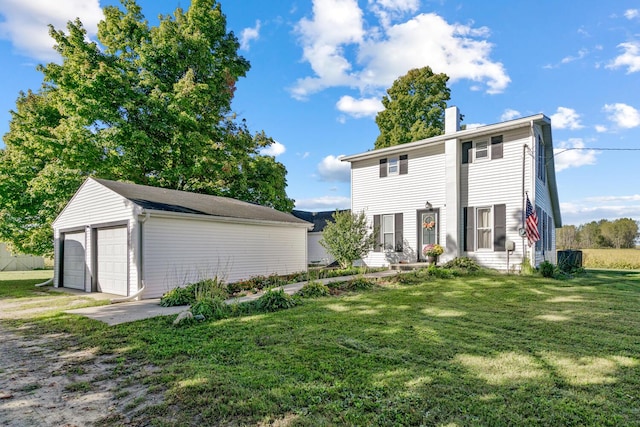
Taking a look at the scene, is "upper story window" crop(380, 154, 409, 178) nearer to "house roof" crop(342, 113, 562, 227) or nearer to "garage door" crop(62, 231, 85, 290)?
"house roof" crop(342, 113, 562, 227)

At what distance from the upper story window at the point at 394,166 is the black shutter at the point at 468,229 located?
10.2ft

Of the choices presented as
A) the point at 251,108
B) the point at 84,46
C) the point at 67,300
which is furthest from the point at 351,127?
the point at 67,300

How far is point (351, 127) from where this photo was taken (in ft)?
64.4

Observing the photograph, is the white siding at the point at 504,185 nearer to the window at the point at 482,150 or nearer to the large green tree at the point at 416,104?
the window at the point at 482,150

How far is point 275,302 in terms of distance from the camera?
707 cm

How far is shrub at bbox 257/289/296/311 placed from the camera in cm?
701

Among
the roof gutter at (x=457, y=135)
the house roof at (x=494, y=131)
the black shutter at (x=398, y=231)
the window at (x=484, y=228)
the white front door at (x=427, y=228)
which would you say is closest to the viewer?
the roof gutter at (x=457, y=135)

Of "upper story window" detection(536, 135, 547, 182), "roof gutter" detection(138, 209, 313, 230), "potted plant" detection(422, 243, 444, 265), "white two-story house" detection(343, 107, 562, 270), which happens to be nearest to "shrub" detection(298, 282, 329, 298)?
"roof gutter" detection(138, 209, 313, 230)

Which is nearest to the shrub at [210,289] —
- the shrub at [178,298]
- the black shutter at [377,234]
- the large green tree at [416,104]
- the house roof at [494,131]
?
the shrub at [178,298]

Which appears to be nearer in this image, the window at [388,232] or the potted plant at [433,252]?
the potted plant at [433,252]

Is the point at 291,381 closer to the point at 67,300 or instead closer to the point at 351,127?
the point at 67,300

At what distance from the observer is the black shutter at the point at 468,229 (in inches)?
516

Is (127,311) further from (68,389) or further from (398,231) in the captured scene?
(398,231)

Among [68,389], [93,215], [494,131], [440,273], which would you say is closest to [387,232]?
[440,273]
